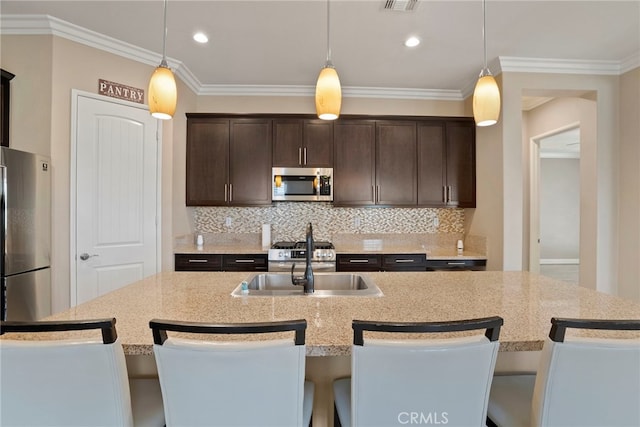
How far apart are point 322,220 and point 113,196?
2.20m

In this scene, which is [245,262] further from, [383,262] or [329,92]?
[329,92]

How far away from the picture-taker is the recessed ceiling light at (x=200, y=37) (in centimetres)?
270

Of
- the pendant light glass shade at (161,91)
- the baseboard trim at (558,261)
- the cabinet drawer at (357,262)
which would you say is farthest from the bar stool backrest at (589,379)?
the baseboard trim at (558,261)

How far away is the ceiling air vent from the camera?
7.36ft

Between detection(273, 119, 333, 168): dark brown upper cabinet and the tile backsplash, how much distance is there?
56 centimetres

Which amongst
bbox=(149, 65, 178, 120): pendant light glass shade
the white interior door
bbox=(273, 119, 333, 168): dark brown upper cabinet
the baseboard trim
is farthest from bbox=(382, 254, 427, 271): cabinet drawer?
the baseboard trim

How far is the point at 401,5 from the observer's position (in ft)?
7.48

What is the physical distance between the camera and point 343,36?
8.89 ft

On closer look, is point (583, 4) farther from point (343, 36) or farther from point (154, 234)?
point (154, 234)

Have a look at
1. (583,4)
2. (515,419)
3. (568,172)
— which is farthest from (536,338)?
(568,172)

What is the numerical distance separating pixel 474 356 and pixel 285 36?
2751mm

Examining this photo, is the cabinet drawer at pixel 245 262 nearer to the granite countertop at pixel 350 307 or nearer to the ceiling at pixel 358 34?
the granite countertop at pixel 350 307

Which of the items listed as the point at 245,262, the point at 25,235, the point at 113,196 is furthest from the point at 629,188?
the point at 25,235

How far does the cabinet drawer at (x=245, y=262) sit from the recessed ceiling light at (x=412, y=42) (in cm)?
244
